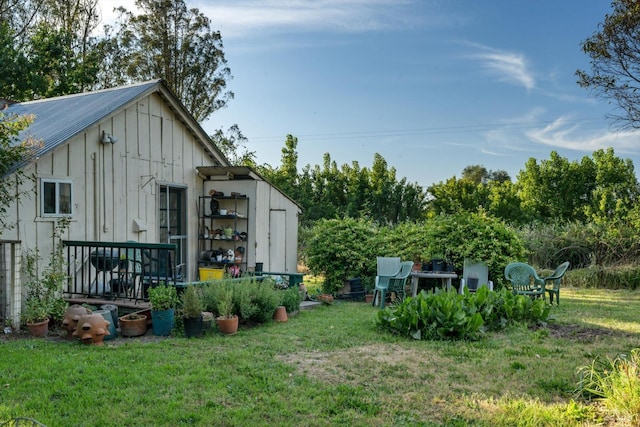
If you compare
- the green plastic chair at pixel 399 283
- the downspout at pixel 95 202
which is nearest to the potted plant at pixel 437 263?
the green plastic chair at pixel 399 283

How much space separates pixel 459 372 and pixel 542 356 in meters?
1.16

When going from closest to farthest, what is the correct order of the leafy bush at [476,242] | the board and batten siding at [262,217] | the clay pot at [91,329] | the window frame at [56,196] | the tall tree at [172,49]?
the clay pot at [91,329] → the window frame at [56,196] → the leafy bush at [476,242] → the board and batten siding at [262,217] → the tall tree at [172,49]

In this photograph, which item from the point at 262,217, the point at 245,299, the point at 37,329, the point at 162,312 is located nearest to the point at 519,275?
the point at 262,217

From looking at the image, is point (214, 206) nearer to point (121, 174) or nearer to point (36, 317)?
point (121, 174)

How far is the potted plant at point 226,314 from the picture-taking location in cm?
601

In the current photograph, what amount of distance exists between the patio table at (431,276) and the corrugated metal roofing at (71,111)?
20.2ft

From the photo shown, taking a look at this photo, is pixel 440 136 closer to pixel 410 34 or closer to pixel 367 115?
pixel 367 115

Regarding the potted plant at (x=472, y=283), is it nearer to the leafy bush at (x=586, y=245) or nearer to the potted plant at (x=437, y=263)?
the potted plant at (x=437, y=263)

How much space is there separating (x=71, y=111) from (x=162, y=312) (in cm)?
526

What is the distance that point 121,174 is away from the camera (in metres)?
8.33

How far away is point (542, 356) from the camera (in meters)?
5.02

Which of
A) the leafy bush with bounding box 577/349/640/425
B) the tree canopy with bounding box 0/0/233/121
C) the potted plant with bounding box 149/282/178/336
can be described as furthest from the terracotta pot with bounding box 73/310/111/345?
the tree canopy with bounding box 0/0/233/121

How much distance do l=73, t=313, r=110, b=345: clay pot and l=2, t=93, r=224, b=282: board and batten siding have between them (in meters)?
2.01

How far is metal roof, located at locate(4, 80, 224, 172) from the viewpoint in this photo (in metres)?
7.50
